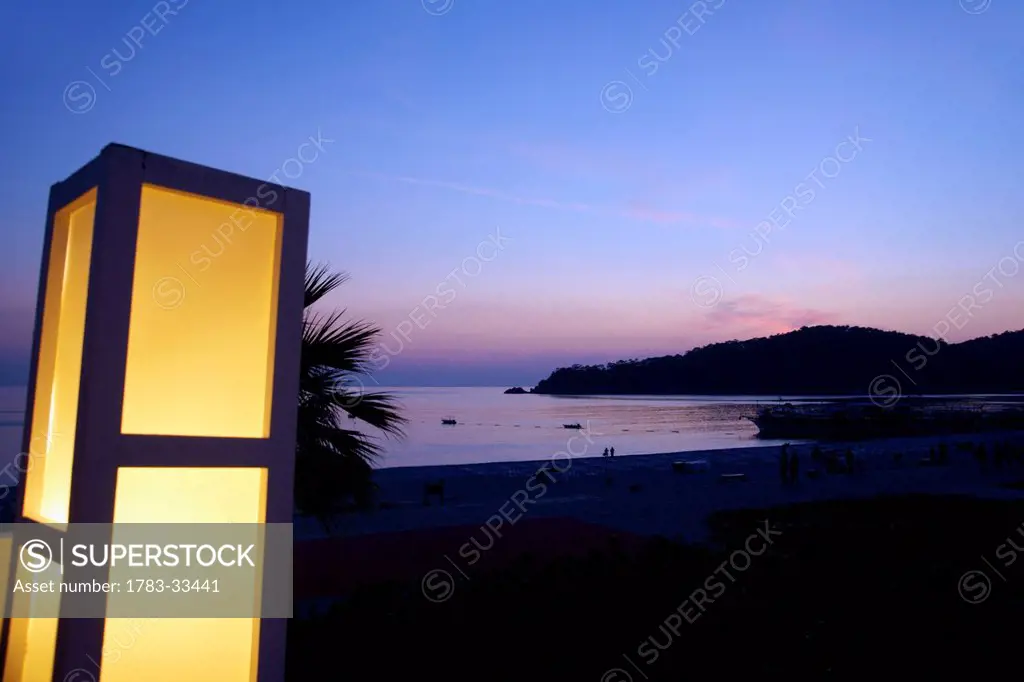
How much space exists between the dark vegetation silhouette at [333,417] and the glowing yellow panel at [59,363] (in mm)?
2022

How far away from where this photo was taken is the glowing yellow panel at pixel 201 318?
3.33m

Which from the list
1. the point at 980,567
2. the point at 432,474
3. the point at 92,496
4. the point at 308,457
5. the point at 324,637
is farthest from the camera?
the point at 432,474

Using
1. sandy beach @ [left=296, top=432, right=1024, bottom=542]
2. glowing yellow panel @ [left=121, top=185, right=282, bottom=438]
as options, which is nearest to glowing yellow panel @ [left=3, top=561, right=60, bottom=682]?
glowing yellow panel @ [left=121, top=185, right=282, bottom=438]

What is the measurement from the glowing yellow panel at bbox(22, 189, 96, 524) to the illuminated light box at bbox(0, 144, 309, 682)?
0.03 feet

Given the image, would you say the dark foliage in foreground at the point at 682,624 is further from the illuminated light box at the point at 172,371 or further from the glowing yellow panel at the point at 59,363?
the glowing yellow panel at the point at 59,363

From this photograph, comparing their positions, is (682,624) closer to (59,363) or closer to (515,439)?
(59,363)

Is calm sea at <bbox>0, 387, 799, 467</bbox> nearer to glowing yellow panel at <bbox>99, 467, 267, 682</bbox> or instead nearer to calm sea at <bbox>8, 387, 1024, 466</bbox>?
calm sea at <bbox>8, 387, 1024, 466</bbox>

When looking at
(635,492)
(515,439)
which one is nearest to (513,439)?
(515,439)

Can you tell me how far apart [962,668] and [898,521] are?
26.0 ft

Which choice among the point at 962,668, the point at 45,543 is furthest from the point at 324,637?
the point at 962,668

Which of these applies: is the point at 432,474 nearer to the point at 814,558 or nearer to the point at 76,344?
the point at 814,558

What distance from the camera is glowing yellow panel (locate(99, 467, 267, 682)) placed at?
3.27 m

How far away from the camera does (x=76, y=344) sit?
11.4 feet

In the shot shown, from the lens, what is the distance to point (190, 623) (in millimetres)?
3471
